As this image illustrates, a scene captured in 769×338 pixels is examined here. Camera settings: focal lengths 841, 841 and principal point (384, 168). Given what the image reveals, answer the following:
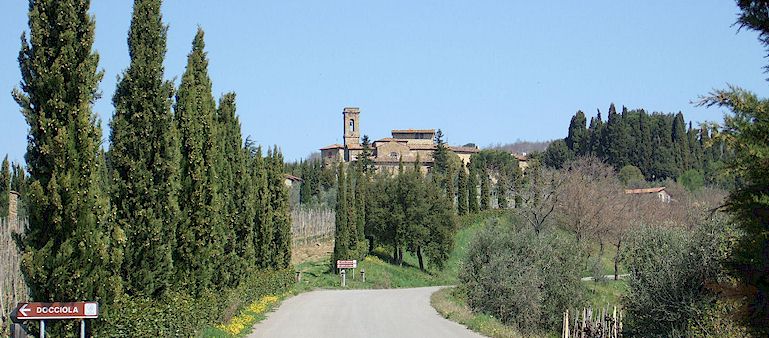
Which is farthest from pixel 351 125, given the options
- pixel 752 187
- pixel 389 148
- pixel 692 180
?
pixel 752 187

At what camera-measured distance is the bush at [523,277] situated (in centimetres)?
3488

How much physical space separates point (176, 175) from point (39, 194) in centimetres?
580

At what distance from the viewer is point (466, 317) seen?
2783cm

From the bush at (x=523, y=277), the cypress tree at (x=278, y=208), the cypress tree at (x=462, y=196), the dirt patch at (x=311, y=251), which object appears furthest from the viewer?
the cypress tree at (x=462, y=196)

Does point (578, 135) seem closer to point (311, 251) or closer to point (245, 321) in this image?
point (311, 251)

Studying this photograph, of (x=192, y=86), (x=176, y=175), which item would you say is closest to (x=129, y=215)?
(x=176, y=175)

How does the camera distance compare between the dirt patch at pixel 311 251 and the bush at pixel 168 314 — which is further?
the dirt patch at pixel 311 251

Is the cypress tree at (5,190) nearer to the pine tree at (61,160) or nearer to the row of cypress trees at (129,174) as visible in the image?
the row of cypress trees at (129,174)

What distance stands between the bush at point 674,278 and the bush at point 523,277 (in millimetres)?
6095

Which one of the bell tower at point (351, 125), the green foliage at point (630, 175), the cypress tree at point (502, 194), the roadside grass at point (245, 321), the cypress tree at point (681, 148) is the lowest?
the roadside grass at point (245, 321)

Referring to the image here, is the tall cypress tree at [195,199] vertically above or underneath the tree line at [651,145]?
underneath

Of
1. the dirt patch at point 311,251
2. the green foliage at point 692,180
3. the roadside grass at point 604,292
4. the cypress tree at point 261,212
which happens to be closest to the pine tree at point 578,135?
the green foliage at point 692,180

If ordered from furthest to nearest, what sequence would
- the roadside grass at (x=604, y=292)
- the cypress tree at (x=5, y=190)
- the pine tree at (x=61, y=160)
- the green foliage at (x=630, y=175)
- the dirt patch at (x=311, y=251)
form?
the green foliage at (x=630, y=175)
the dirt patch at (x=311, y=251)
the cypress tree at (x=5, y=190)
the roadside grass at (x=604, y=292)
the pine tree at (x=61, y=160)

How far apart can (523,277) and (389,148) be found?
8856 centimetres
